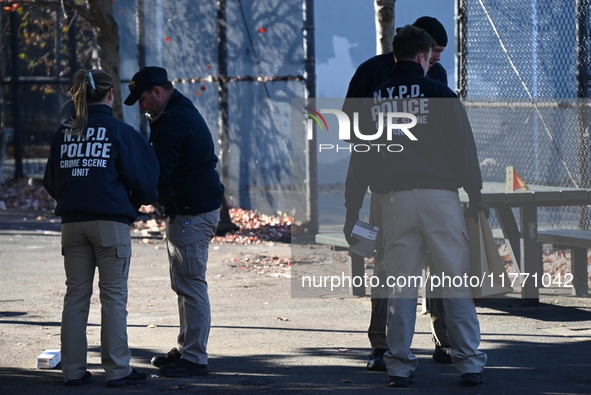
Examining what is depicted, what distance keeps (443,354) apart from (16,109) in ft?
47.6

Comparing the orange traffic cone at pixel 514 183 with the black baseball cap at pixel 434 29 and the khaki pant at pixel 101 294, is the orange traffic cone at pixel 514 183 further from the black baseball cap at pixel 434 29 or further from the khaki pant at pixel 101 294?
the khaki pant at pixel 101 294

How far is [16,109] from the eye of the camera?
18.9 metres

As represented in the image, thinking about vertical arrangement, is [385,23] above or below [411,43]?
above

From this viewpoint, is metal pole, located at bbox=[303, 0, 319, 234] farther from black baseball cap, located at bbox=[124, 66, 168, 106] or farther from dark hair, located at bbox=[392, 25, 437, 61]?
dark hair, located at bbox=[392, 25, 437, 61]

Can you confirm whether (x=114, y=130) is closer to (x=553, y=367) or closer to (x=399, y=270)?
(x=399, y=270)

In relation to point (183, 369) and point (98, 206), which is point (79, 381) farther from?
point (98, 206)

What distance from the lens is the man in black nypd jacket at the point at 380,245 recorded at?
244 inches

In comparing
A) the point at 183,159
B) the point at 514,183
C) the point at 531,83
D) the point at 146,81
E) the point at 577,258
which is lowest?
the point at 577,258

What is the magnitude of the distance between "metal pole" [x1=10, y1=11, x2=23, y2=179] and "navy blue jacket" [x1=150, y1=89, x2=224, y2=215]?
13.7 metres

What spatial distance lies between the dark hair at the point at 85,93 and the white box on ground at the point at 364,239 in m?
1.81

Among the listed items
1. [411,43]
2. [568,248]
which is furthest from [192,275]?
[568,248]

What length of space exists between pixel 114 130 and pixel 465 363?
8.26 feet

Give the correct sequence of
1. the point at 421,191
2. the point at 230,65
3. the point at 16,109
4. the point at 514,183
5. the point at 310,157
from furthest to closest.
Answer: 1. the point at 16,109
2. the point at 230,65
3. the point at 310,157
4. the point at 514,183
5. the point at 421,191

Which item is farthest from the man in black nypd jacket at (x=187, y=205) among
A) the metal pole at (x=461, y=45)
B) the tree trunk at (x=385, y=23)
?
the metal pole at (x=461, y=45)
